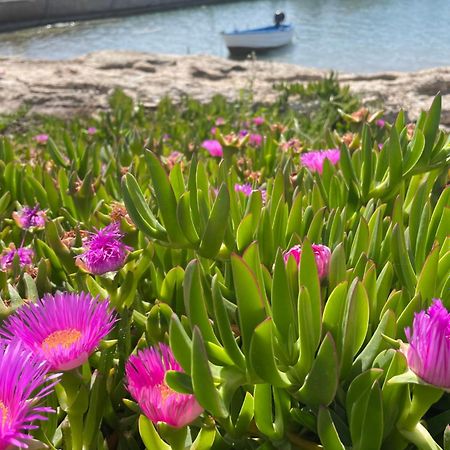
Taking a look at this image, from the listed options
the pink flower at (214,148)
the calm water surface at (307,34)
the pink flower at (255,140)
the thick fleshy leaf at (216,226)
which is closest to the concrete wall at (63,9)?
the calm water surface at (307,34)

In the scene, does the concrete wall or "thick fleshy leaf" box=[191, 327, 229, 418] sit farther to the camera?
the concrete wall

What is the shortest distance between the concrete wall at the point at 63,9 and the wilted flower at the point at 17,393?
16.7m

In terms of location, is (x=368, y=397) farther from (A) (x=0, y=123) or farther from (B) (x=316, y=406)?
(A) (x=0, y=123)

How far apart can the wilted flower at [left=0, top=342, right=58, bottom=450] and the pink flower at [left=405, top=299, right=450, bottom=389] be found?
226mm

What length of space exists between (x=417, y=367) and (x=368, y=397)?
0.04 m

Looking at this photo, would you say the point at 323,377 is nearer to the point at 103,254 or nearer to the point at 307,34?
the point at 103,254

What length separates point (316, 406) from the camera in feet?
1.38

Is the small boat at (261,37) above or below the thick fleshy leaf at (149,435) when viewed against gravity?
below

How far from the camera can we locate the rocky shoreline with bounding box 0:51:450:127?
8.34 ft

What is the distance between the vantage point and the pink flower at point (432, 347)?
0.36 m

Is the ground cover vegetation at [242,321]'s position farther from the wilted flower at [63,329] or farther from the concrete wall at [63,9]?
the concrete wall at [63,9]

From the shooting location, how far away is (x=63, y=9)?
16.7 metres

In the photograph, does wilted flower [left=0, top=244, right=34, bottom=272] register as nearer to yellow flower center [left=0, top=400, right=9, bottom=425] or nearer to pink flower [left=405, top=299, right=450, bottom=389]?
yellow flower center [left=0, top=400, right=9, bottom=425]

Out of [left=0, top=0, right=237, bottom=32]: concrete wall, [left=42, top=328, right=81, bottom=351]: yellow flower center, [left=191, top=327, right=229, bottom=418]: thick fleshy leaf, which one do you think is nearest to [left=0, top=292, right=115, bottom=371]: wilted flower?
[left=42, top=328, right=81, bottom=351]: yellow flower center
